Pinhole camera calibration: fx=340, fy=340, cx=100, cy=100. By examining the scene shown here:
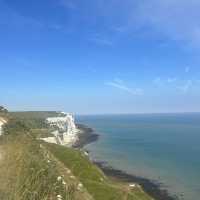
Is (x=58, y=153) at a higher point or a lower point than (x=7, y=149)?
lower

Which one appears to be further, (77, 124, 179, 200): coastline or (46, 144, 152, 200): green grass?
(77, 124, 179, 200): coastline

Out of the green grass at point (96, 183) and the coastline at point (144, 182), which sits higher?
the green grass at point (96, 183)

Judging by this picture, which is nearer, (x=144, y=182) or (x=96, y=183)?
(x=96, y=183)

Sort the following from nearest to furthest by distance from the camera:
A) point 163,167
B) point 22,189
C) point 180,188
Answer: point 22,189
point 180,188
point 163,167

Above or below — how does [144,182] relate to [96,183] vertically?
below

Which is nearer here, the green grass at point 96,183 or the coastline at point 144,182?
the green grass at point 96,183

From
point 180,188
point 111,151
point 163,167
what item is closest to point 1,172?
point 180,188

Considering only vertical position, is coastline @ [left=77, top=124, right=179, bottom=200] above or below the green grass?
below

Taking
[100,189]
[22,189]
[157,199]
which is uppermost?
[22,189]

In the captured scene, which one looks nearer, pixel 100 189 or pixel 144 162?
pixel 100 189

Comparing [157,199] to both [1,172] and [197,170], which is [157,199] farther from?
[1,172]

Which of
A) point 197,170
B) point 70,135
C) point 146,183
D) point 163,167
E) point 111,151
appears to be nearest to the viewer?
point 146,183
